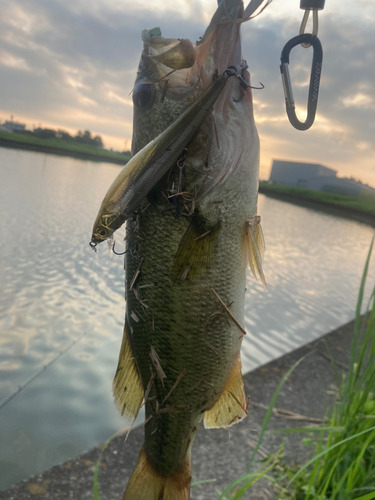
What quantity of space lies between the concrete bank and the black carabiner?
892 mm

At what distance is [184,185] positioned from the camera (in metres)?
0.91

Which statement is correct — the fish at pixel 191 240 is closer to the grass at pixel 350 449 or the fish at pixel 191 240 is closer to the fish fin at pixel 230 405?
the fish fin at pixel 230 405

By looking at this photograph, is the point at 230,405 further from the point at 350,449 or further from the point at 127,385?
the point at 350,449

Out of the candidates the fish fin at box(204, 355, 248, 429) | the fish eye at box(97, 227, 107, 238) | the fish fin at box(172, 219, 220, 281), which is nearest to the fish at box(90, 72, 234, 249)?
the fish eye at box(97, 227, 107, 238)

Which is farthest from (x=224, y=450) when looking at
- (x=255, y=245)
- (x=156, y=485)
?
(x=255, y=245)

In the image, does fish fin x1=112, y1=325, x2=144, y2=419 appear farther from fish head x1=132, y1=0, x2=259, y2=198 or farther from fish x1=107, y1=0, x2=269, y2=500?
fish head x1=132, y1=0, x2=259, y2=198

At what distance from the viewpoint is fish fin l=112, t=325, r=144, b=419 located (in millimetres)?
1081

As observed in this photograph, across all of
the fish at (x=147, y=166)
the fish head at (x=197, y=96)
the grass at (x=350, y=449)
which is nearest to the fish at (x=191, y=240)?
the fish head at (x=197, y=96)

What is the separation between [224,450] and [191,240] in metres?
1.98

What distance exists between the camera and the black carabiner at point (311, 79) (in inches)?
34.0

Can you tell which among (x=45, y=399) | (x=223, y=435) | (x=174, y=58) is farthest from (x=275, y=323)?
(x=174, y=58)

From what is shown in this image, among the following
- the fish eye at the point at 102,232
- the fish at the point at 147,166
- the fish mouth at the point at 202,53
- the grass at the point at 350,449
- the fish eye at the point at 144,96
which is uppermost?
the fish mouth at the point at 202,53

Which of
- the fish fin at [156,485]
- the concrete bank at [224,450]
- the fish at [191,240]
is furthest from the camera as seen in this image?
the concrete bank at [224,450]

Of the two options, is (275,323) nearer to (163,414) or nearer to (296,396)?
(296,396)
